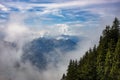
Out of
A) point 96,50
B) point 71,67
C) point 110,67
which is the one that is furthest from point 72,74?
point 96,50

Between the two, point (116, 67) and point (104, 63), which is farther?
point (104, 63)

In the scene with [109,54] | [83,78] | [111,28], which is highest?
[111,28]

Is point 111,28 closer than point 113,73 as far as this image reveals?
No

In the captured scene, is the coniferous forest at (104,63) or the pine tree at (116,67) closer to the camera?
the pine tree at (116,67)

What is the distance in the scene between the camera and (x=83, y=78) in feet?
324

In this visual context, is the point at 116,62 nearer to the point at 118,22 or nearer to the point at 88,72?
the point at 88,72

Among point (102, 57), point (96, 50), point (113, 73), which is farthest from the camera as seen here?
A: point (96, 50)

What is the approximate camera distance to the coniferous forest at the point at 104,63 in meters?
96.7

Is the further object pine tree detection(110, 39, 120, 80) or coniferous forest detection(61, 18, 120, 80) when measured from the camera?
coniferous forest detection(61, 18, 120, 80)

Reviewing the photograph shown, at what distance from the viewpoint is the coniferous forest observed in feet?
317

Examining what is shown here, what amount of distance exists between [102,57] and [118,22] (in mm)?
12089

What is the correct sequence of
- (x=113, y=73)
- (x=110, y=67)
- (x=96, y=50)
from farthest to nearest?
(x=96, y=50) → (x=110, y=67) → (x=113, y=73)

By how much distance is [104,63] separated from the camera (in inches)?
4151

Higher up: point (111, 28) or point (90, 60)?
point (111, 28)
